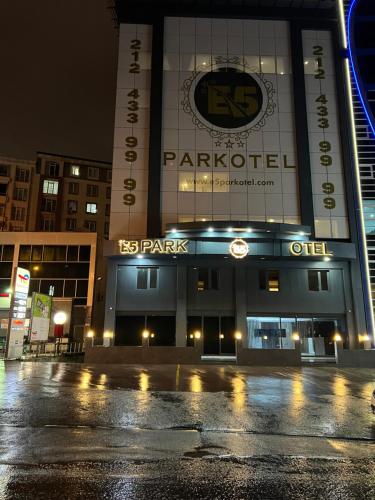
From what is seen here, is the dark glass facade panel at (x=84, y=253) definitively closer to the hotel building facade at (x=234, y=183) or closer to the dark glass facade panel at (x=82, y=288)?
the dark glass facade panel at (x=82, y=288)

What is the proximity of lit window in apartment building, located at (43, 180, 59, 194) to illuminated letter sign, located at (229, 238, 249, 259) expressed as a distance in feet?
143

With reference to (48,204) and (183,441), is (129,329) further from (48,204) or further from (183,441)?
(48,204)

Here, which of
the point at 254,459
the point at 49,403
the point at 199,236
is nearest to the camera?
the point at 254,459

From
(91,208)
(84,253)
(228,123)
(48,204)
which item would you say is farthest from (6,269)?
(228,123)

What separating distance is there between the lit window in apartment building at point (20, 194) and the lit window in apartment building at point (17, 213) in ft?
5.33

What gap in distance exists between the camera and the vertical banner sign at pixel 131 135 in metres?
35.7

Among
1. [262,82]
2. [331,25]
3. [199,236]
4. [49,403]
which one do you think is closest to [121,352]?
[199,236]

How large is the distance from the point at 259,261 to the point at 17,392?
24451 mm

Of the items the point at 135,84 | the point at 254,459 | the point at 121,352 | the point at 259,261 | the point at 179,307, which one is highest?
the point at 135,84

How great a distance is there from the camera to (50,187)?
66.9 meters

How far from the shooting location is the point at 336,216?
35969 millimetres

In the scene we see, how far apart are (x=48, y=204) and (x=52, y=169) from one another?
19.1ft

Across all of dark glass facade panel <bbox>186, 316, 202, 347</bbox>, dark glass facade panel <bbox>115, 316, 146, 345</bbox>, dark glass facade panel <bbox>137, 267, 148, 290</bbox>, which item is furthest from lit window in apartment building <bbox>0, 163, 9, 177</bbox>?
dark glass facade panel <bbox>186, 316, 202, 347</bbox>

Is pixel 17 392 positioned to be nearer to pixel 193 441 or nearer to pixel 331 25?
pixel 193 441
